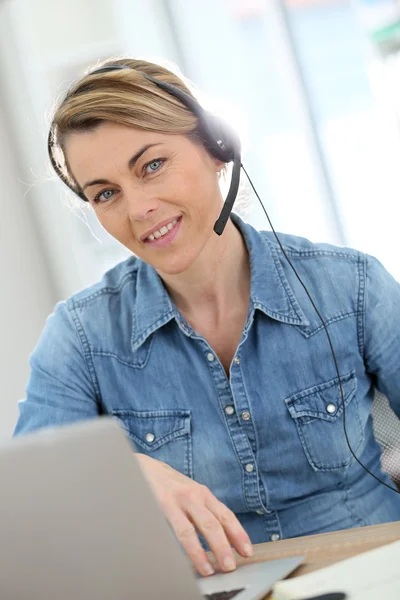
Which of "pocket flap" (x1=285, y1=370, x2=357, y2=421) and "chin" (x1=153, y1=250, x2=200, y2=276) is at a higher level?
"chin" (x1=153, y1=250, x2=200, y2=276)

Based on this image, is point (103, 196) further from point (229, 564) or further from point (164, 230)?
point (229, 564)

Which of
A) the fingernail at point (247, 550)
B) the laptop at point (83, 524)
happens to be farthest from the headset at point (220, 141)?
the laptop at point (83, 524)

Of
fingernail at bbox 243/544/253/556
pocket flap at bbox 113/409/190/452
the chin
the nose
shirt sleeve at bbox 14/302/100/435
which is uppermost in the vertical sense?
the nose

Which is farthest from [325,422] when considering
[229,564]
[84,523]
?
[84,523]

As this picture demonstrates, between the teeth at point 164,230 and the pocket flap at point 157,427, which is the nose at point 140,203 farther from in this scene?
the pocket flap at point 157,427

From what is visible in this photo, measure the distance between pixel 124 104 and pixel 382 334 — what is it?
52cm

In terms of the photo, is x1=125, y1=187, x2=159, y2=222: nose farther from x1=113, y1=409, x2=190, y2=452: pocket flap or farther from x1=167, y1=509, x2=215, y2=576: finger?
x1=167, y1=509, x2=215, y2=576: finger

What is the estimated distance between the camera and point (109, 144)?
4.10 ft

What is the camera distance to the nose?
1.26 meters

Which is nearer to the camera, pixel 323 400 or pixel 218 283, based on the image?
pixel 323 400

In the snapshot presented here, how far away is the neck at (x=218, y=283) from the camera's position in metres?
1.38

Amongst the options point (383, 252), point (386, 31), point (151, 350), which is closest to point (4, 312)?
point (383, 252)

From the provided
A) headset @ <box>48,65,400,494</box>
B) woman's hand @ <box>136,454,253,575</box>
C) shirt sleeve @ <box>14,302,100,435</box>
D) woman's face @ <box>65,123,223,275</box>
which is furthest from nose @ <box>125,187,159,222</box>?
woman's hand @ <box>136,454,253,575</box>

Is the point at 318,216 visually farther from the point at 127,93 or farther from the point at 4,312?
the point at 127,93
